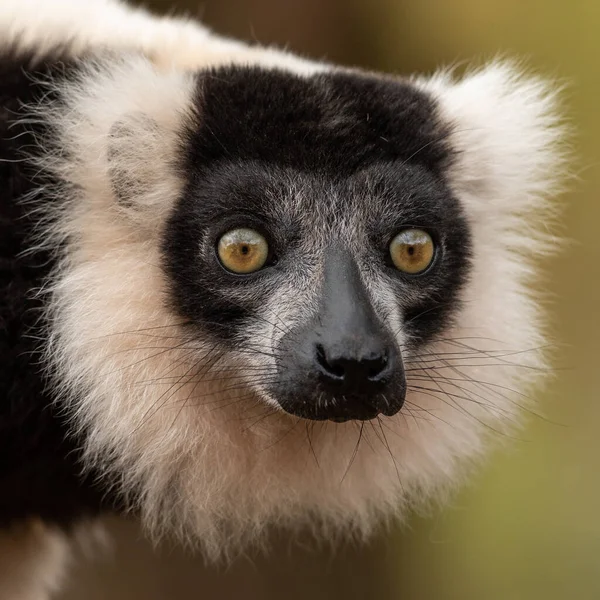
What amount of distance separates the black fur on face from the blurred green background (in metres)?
1.57

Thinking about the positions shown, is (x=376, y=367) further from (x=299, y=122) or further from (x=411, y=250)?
(x=299, y=122)

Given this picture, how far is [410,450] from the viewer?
2.28 meters

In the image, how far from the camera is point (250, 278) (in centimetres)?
194

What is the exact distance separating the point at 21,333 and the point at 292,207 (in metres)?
0.63

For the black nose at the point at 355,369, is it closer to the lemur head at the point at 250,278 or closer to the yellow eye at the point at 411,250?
the lemur head at the point at 250,278

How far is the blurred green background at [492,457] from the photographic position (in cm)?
349

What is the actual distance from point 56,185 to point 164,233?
0.25 meters

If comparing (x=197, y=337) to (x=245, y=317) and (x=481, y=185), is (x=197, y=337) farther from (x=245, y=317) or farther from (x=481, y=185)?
(x=481, y=185)

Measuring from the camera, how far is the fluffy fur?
2.00 m

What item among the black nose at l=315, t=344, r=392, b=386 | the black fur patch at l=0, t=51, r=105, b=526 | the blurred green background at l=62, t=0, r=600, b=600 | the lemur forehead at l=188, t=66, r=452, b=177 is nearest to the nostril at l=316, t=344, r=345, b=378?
the black nose at l=315, t=344, r=392, b=386

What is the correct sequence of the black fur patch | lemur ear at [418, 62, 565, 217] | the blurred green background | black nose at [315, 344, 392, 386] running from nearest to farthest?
black nose at [315, 344, 392, 386]
the black fur patch
lemur ear at [418, 62, 565, 217]
the blurred green background

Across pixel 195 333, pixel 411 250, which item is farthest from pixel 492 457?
pixel 195 333

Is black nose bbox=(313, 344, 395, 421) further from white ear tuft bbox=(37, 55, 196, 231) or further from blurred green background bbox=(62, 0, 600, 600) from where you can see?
blurred green background bbox=(62, 0, 600, 600)

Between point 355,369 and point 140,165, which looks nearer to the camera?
point 355,369
